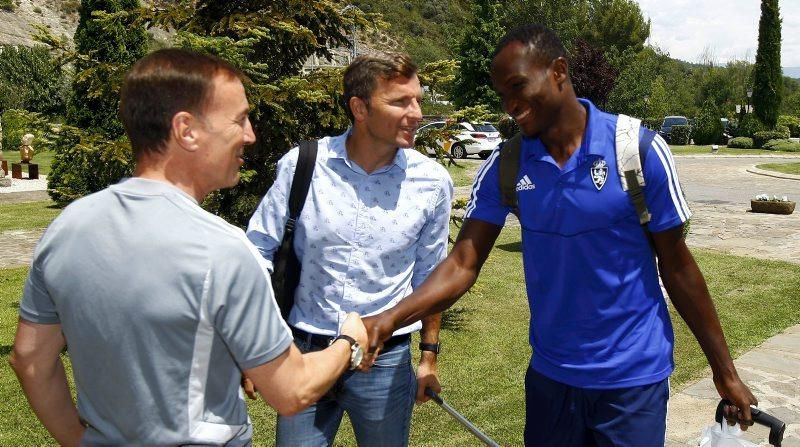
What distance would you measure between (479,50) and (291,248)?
51.9 meters

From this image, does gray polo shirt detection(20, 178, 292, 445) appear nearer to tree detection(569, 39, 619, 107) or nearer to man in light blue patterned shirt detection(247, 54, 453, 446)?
man in light blue patterned shirt detection(247, 54, 453, 446)

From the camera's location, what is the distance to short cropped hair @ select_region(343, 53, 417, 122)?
293 centimetres

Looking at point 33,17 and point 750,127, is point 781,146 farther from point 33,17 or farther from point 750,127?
point 33,17

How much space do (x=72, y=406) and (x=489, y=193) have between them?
1518 millimetres

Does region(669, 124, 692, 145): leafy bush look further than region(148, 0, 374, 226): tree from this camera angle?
Yes

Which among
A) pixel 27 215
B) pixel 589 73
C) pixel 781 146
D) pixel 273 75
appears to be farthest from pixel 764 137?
pixel 273 75

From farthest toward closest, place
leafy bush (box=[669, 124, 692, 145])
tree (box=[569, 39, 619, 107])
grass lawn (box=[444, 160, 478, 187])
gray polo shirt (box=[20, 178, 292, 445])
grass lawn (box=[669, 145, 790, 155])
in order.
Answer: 1. leafy bush (box=[669, 124, 692, 145])
2. grass lawn (box=[669, 145, 790, 155])
3. grass lawn (box=[444, 160, 478, 187])
4. tree (box=[569, 39, 619, 107])
5. gray polo shirt (box=[20, 178, 292, 445])

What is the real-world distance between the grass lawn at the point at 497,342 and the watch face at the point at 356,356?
287 centimetres

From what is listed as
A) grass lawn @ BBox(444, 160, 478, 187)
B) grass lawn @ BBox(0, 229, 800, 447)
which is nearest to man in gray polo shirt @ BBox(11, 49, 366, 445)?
grass lawn @ BBox(0, 229, 800, 447)

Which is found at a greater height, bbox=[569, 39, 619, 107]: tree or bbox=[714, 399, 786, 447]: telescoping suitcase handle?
bbox=[569, 39, 619, 107]: tree

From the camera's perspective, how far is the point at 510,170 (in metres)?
2.68

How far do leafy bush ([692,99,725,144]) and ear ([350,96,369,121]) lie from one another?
46386mm

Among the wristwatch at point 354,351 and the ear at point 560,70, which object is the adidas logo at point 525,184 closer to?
the ear at point 560,70

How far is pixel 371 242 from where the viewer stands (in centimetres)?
289
